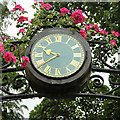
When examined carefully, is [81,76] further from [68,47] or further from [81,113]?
[81,113]

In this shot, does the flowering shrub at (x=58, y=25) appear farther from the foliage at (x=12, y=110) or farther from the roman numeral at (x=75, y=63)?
the foliage at (x=12, y=110)

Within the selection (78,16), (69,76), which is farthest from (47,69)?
(78,16)

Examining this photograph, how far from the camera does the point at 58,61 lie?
369 centimetres

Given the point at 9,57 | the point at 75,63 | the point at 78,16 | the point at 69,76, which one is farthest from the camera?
the point at 78,16

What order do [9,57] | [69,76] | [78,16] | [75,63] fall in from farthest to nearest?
1. [78,16]
2. [9,57]
3. [75,63]
4. [69,76]

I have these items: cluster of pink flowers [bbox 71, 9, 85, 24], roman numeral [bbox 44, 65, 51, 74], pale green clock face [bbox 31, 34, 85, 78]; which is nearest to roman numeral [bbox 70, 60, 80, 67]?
pale green clock face [bbox 31, 34, 85, 78]

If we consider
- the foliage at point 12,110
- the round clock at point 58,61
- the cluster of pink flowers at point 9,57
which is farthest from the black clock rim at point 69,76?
the foliage at point 12,110

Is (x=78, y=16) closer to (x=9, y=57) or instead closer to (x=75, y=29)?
(x=75, y=29)

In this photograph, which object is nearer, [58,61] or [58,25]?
[58,61]

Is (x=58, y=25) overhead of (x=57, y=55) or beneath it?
overhead

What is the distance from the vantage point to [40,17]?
14.7ft

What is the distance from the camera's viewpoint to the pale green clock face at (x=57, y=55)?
3613mm

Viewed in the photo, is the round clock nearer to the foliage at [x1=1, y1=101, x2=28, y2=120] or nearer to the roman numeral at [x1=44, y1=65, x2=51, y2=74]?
the roman numeral at [x1=44, y1=65, x2=51, y2=74]

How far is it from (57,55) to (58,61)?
87mm
